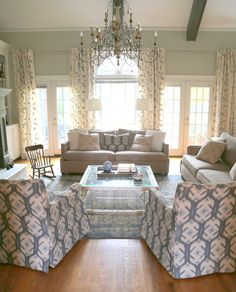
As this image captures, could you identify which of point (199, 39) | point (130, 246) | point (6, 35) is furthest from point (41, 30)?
point (130, 246)

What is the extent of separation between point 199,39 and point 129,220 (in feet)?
18.1

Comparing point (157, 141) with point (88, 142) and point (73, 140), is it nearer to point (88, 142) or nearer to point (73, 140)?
point (88, 142)

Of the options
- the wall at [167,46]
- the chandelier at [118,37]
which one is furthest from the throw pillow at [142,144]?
the wall at [167,46]

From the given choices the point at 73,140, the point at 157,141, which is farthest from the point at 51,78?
the point at 157,141

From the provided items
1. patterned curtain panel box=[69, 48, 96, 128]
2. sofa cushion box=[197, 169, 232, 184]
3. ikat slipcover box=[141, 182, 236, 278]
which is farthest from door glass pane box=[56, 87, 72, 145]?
ikat slipcover box=[141, 182, 236, 278]

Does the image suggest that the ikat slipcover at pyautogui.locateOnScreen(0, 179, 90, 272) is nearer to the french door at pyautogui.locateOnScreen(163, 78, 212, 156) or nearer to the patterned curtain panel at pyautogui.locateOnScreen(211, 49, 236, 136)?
the french door at pyautogui.locateOnScreen(163, 78, 212, 156)

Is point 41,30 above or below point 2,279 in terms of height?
above

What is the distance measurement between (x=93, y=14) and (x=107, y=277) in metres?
6.01

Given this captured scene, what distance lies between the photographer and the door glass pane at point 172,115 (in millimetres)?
7272

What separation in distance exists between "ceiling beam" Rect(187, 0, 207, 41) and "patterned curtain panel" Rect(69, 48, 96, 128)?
2704mm

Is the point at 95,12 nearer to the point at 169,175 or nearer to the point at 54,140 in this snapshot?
the point at 54,140

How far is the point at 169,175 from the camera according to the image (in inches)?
226

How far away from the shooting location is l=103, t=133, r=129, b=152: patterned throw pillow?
238 inches

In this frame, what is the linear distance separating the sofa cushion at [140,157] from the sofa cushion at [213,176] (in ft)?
4.26
